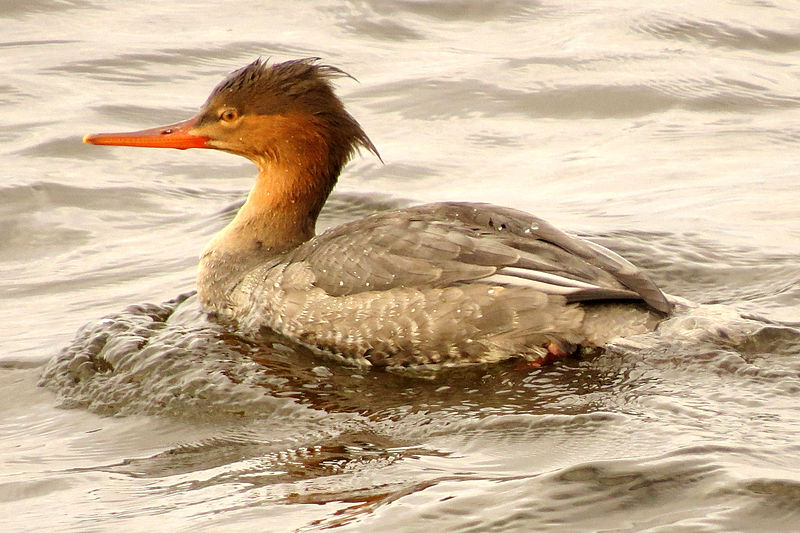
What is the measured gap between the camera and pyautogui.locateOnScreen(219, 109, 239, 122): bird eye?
7371 millimetres

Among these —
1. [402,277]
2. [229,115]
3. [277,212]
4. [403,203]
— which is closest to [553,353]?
[402,277]

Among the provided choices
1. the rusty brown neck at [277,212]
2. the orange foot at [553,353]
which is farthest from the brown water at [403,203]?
the rusty brown neck at [277,212]

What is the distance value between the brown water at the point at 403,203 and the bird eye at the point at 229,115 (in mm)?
Result: 1176

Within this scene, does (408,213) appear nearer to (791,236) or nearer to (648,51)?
(791,236)

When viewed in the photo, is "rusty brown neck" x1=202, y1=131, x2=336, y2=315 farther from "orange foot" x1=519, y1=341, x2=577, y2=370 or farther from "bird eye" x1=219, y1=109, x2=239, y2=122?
"orange foot" x1=519, y1=341, x2=577, y2=370

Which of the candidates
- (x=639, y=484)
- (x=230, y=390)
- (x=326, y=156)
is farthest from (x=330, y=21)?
(x=639, y=484)

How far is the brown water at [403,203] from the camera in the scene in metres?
4.68

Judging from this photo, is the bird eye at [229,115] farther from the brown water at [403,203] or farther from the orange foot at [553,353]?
the orange foot at [553,353]

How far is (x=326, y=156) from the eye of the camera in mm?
7406

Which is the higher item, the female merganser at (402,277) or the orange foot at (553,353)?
the female merganser at (402,277)

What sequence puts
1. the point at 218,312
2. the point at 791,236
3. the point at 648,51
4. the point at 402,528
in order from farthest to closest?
the point at 648,51 → the point at 791,236 → the point at 218,312 → the point at 402,528

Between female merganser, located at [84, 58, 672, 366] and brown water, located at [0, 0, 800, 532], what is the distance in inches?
7.3

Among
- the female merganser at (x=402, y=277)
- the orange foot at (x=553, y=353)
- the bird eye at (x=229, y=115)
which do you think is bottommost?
the orange foot at (x=553, y=353)

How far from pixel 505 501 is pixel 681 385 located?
157 centimetres
